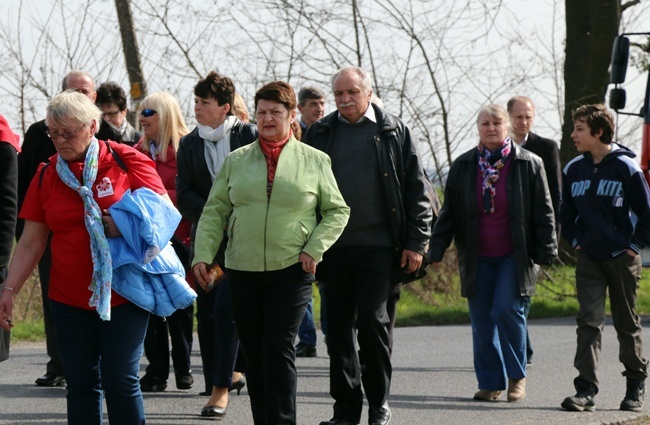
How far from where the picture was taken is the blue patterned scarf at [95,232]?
18.5 feet

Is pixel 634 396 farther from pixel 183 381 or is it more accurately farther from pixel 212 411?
pixel 183 381

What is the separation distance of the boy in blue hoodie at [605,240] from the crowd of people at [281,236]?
0.04 ft

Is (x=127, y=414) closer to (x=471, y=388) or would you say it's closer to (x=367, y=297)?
(x=367, y=297)

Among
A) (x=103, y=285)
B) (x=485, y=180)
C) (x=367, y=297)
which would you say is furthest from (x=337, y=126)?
(x=103, y=285)

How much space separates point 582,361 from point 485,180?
1382 millimetres

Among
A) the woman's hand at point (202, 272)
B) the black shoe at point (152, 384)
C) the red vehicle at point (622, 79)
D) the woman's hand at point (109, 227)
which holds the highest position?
the red vehicle at point (622, 79)

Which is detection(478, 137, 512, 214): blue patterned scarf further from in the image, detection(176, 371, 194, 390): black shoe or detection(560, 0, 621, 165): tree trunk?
detection(560, 0, 621, 165): tree trunk

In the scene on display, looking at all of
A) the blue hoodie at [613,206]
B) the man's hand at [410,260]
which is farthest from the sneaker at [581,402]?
the man's hand at [410,260]

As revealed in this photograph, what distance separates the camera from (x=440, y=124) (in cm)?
1702

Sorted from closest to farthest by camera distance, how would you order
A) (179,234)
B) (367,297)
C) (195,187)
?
(367,297), (195,187), (179,234)

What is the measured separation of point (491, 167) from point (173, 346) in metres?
2.52

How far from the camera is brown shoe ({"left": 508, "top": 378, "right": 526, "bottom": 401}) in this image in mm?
8805

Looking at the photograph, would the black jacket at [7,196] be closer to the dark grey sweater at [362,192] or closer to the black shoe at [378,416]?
the dark grey sweater at [362,192]

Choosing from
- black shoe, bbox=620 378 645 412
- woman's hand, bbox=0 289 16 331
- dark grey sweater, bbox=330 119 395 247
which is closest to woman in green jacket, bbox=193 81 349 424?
dark grey sweater, bbox=330 119 395 247
